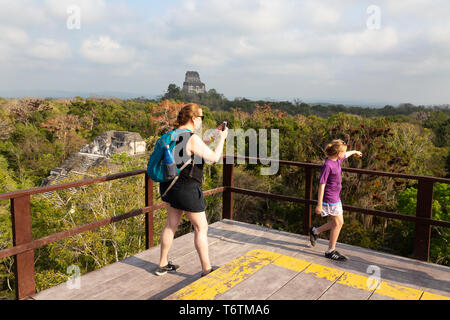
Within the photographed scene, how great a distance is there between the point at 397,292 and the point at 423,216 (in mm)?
1907

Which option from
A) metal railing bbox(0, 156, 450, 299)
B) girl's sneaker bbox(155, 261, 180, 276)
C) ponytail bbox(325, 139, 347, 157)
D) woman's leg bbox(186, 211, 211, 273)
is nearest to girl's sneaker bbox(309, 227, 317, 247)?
metal railing bbox(0, 156, 450, 299)

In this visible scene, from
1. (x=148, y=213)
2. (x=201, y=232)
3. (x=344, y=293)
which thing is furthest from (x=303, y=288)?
(x=148, y=213)

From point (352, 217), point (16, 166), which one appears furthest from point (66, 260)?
point (16, 166)

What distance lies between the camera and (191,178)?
3029 mm

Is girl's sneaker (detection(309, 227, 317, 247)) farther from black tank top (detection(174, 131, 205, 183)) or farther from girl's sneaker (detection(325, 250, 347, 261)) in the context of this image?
black tank top (detection(174, 131, 205, 183))

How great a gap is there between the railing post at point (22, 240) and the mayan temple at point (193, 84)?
270 ft

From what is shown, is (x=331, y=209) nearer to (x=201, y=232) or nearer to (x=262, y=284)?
(x=201, y=232)

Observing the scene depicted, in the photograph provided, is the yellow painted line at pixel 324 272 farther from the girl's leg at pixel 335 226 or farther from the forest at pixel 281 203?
the forest at pixel 281 203

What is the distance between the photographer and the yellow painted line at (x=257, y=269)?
222cm

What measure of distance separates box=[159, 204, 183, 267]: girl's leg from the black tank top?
36 centimetres

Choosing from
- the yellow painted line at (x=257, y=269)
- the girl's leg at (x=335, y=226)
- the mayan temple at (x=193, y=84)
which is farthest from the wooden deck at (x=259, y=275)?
the mayan temple at (x=193, y=84)

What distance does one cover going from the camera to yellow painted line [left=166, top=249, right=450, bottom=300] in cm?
222
